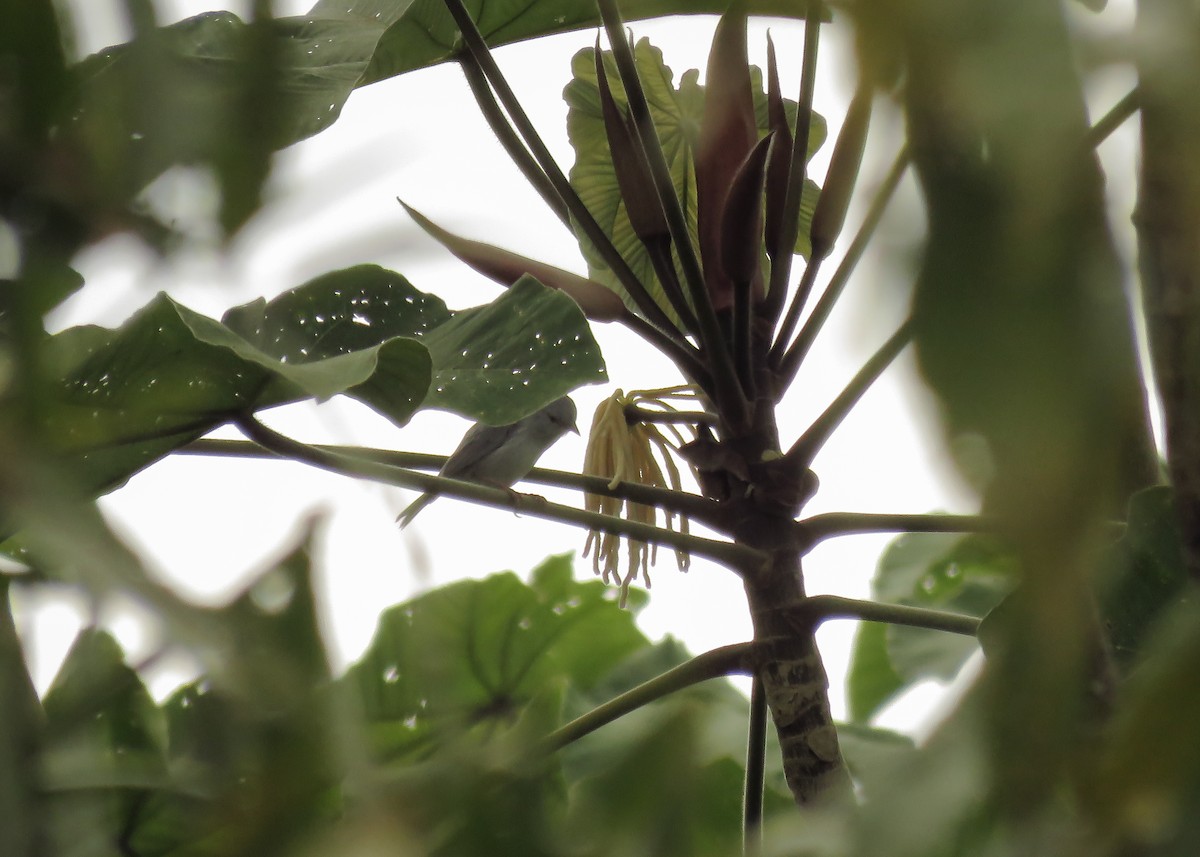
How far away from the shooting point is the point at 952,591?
7.00 feet

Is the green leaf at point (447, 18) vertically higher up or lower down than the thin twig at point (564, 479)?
higher up

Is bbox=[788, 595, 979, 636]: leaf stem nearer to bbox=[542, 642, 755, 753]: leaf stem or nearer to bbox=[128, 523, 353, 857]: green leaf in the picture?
bbox=[542, 642, 755, 753]: leaf stem

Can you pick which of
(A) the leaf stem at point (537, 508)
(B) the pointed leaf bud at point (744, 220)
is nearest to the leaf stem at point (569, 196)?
(B) the pointed leaf bud at point (744, 220)

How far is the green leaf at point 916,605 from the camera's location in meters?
1.94

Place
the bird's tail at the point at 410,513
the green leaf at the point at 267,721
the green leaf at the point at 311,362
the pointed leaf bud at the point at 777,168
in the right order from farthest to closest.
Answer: the pointed leaf bud at the point at 777,168
the green leaf at the point at 311,362
the bird's tail at the point at 410,513
the green leaf at the point at 267,721

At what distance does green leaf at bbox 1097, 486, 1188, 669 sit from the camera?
0.83m

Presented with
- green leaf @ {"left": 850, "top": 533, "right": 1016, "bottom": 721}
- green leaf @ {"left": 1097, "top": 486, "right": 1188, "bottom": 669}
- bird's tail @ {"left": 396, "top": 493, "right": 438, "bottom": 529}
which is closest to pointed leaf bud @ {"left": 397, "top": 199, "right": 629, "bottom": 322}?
bird's tail @ {"left": 396, "top": 493, "right": 438, "bottom": 529}

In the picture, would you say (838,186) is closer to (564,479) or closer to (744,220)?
(744,220)

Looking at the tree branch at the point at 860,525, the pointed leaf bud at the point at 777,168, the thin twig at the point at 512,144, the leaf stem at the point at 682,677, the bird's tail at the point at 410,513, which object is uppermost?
the thin twig at the point at 512,144

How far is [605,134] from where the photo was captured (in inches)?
66.9

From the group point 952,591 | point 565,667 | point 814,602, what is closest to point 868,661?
point 952,591

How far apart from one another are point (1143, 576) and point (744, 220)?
1.49 ft

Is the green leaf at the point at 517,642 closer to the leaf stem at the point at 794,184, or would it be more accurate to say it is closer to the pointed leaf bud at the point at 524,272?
the pointed leaf bud at the point at 524,272

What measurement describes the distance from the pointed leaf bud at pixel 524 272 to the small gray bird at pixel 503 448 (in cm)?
130
